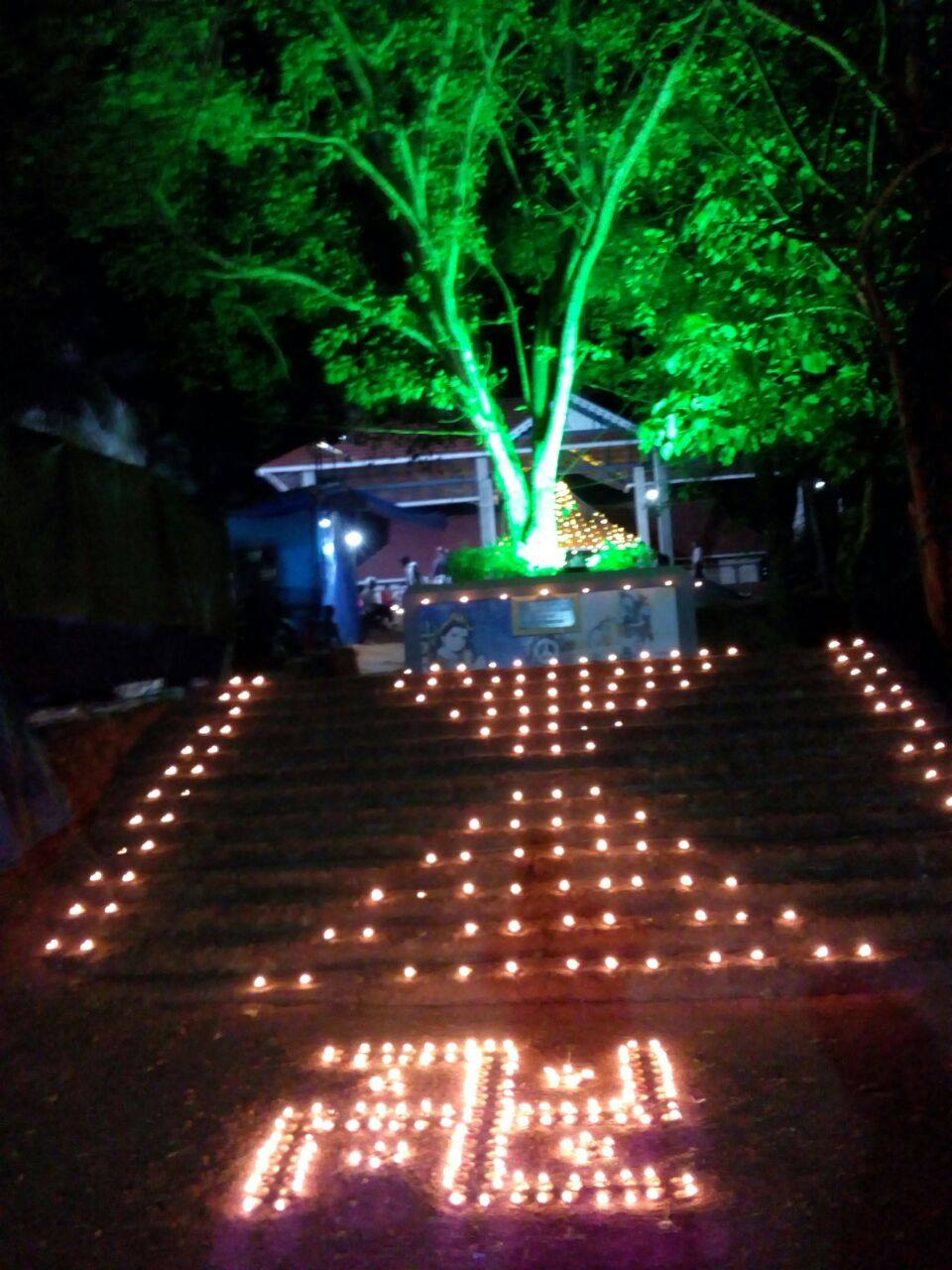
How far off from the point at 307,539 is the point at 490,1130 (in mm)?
12480

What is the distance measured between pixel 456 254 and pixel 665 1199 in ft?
35.4

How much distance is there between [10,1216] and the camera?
414cm

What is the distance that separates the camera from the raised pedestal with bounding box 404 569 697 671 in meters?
11.3

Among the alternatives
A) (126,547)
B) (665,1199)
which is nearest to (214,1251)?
(665,1199)

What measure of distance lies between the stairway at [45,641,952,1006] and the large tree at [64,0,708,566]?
14.4 ft

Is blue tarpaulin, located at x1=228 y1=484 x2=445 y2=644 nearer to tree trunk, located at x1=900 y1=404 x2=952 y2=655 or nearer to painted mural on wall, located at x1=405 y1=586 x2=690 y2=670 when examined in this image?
painted mural on wall, located at x1=405 y1=586 x2=690 y2=670

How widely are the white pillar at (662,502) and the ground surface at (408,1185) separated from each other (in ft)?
38.9

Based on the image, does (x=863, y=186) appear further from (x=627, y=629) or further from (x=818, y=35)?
(x=627, y=629)

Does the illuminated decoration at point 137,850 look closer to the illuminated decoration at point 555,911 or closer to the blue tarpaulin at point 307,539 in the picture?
the illuminated decoration at point 555,911

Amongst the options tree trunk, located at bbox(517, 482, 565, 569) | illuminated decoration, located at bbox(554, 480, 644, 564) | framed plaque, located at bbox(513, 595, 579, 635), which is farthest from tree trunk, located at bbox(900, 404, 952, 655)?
illuminated decoration, located at bbox(554, 480, 644, 564)

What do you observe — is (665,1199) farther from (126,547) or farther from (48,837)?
(126,547)

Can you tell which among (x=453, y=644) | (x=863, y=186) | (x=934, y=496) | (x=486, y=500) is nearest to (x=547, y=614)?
(x=453, y=644)

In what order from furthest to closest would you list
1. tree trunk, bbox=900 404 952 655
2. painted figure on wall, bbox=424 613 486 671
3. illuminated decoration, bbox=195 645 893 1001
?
painted figure on wall, bbox=424 613 486 671 < tree trunk, bbox=900 404 952 655 < illuminated decoration, bbox=195 645 893 1001

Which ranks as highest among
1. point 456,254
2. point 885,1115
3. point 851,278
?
point 456,254
